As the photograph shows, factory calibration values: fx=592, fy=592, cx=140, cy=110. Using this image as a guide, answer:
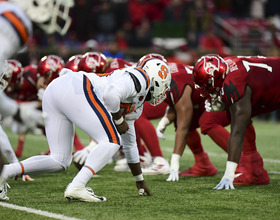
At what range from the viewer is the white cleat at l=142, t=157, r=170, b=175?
6945 mm

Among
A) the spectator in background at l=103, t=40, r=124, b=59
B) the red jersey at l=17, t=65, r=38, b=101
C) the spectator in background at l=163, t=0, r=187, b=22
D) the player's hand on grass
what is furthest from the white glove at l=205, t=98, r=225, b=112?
the spectator in background at l=163, t=0, r=187, b=22

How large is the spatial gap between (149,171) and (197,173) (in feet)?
1.84

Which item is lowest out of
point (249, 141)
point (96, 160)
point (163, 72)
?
point (249, 141)

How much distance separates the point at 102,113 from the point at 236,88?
5.04ft

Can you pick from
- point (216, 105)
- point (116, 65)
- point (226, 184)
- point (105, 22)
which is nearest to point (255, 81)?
point (216, 105)

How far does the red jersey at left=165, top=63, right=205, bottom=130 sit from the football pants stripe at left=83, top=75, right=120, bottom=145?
5.76ft

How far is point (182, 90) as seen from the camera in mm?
6484

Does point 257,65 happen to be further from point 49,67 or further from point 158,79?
point 49,67

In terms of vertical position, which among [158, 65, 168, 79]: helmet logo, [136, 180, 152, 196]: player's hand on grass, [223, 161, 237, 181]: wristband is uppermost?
[158, 65, 168, 79]: helmet logo

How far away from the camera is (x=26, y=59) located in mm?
14258

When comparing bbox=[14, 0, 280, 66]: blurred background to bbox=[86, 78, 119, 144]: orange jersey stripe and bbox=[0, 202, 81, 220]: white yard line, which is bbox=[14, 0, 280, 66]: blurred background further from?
bbox=[0, 202, 81, 220]: white yard line

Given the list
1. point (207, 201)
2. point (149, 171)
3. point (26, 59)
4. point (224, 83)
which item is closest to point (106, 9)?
point (26, 59)

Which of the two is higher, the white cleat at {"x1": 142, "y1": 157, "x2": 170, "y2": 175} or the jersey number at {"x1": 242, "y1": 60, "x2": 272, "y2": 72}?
the jersey number at {"x1": 242, "y1": 60, "x2": 272, "y2": 72}

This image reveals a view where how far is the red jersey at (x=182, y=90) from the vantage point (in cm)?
645
